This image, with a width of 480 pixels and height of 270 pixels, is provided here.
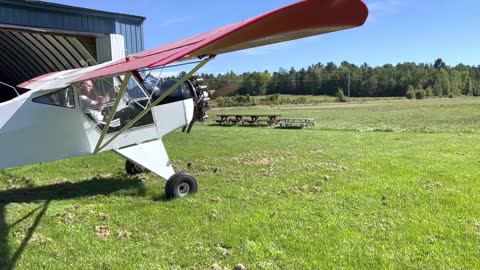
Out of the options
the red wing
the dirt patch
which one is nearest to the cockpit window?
the dirt patch

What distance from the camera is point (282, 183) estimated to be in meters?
7.93

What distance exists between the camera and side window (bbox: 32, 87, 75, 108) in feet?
23.4

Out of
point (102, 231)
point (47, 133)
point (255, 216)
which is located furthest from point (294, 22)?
point (47, 133)

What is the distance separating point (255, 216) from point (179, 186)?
177 centimetres

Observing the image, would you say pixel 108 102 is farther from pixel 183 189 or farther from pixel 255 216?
pixel 255 216

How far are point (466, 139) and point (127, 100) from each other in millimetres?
11885

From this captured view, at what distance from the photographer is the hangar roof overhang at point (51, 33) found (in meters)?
12.5

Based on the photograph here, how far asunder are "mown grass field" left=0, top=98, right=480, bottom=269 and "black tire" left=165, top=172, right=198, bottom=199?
283mm

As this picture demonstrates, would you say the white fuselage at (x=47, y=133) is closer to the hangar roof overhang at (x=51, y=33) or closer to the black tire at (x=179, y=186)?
the black tire at (x=179, y=186)

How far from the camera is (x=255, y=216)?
231 inches

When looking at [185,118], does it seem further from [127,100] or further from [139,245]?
[139,245]

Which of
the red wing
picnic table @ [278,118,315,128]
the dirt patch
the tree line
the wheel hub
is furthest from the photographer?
the tree line

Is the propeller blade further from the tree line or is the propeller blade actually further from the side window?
the tree line

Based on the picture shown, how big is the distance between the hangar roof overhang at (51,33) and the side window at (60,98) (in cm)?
405
